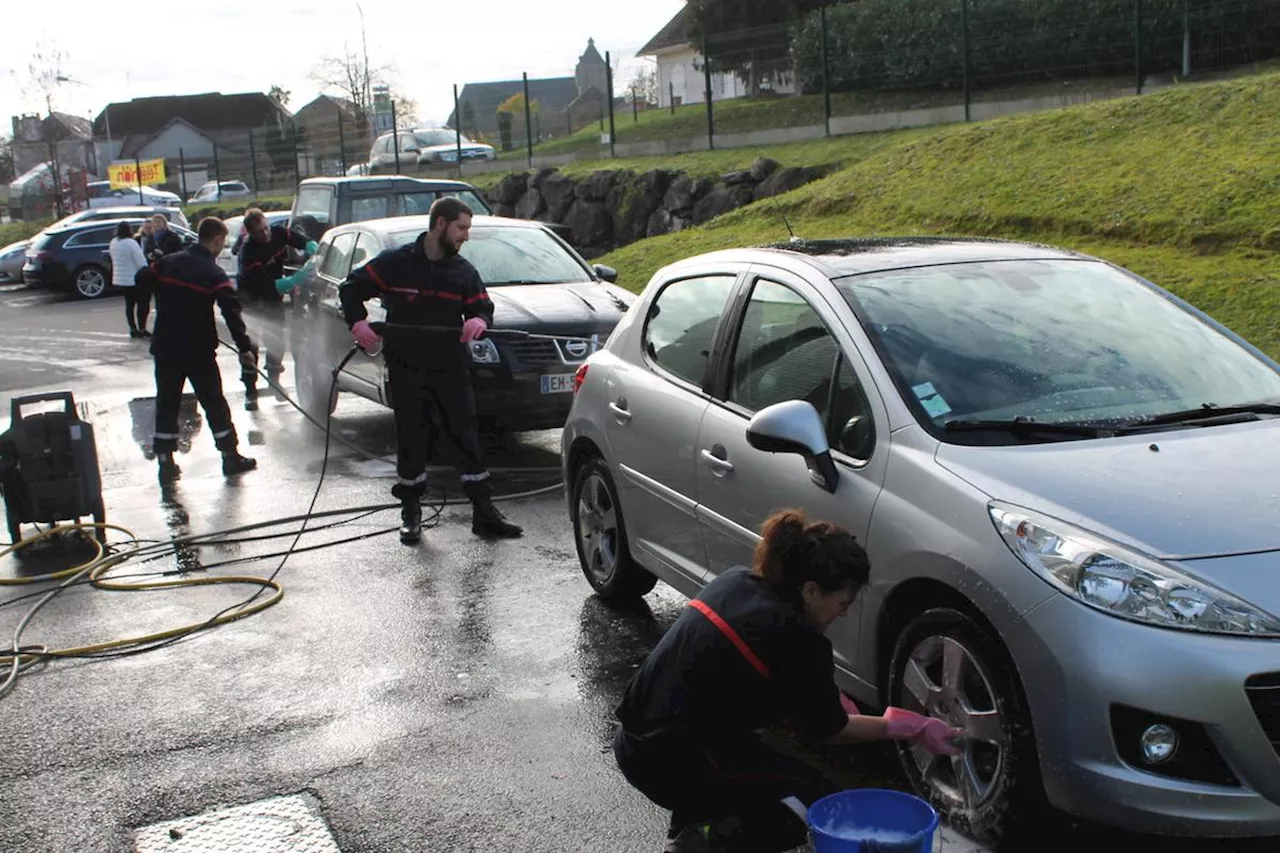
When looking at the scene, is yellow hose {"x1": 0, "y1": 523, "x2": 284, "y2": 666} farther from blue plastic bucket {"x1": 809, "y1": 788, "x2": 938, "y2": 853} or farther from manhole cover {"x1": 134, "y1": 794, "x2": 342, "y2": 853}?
blue plastic bucket {"x1": 809, "y1": 788, "x2": 938, "y2": 853}

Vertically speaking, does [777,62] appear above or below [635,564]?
above

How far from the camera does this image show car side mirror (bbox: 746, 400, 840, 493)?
4.37m

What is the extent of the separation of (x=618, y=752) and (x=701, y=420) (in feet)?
7.11

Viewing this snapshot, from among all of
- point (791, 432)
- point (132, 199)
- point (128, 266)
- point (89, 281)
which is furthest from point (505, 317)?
point (132, 199)

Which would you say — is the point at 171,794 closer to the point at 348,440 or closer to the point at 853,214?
the point at 348,440

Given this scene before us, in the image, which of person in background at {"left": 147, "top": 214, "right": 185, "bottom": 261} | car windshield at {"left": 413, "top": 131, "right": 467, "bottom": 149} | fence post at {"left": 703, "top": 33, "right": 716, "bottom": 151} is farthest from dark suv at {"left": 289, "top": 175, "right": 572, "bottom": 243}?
car windshield at {"left": 413, "top": 131, "right": 467, "bottom": 149}

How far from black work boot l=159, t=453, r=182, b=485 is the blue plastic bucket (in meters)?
7.86

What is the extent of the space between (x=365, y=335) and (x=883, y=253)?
11.9 feet

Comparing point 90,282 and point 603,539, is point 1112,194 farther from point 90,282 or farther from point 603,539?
point 90,282

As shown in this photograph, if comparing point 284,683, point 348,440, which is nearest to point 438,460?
point 348,440

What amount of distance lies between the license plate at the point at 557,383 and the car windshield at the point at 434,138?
31366 mm

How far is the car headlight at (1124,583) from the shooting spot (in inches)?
138

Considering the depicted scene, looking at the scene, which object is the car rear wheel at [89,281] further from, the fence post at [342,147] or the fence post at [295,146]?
the fence post at [295,146]

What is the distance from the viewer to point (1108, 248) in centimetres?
1195
